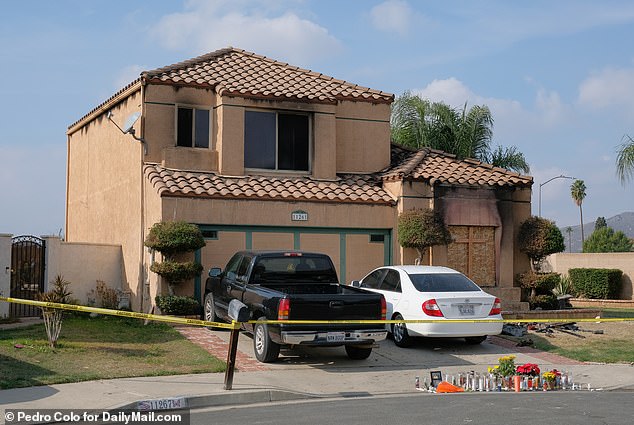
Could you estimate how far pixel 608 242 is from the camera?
5231 cm

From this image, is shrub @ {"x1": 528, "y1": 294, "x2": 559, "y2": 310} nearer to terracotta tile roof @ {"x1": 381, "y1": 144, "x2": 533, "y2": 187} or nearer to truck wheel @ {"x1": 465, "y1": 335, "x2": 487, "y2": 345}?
terracotta tile roof @ {"x1": 381, "y1": 144, "x2": 533, "y2": 187}

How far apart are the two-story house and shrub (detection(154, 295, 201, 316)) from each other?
69 cm

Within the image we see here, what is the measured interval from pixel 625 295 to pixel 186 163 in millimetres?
18842

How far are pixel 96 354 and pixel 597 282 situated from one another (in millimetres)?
21903

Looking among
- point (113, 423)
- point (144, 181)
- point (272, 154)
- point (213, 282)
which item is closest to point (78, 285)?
point (144, 181)

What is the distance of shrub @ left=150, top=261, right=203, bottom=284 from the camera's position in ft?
57.0

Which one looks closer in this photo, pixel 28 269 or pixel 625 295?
pixel 28 269

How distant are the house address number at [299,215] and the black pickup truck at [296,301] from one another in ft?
11.9

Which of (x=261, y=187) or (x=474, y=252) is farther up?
(x=261, y=187)

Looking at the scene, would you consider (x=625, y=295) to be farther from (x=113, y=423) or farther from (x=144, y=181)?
(x=113, y=423)

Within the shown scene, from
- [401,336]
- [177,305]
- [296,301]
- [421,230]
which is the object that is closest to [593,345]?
[401,336]

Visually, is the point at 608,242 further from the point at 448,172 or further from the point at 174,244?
the point at 174,244

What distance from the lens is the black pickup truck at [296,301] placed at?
41.3 feet

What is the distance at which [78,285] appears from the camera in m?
19.4
